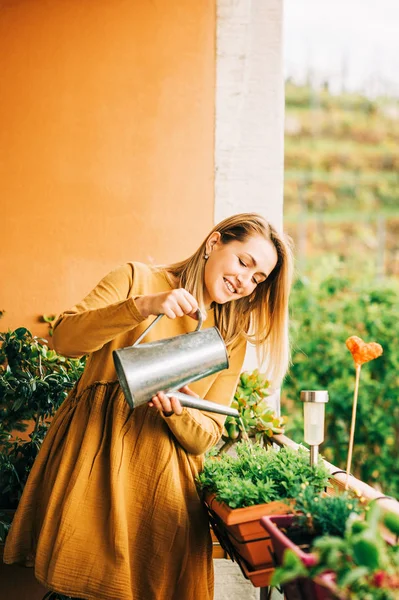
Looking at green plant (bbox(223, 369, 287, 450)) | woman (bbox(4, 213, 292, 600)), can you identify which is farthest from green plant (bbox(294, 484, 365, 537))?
green plant (bbox(223, 369, 287, 450))

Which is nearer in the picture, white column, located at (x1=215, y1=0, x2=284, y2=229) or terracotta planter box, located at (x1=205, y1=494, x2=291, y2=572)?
terracotta planter box, located at (x1=205, y1=494, x2=291, y2=572)

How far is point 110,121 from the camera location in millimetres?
2559

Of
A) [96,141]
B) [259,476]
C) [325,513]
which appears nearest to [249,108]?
[96,141]

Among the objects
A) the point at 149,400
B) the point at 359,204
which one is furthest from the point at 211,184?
the point at 359,204

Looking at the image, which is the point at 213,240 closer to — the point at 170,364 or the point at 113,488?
the point at 170,364

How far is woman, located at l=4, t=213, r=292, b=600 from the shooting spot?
58.4 inches

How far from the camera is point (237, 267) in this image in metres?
1.71

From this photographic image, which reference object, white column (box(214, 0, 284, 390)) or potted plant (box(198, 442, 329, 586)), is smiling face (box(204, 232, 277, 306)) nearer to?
potted plant (box(198, 442, 329, 586))

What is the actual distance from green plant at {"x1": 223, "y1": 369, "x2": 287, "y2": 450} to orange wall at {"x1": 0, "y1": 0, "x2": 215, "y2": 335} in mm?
578

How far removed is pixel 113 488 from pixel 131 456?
0.32 feet

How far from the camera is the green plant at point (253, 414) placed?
2.33 meters

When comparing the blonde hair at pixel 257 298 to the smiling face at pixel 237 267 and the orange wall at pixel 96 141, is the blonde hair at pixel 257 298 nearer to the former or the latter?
the smiling face at pixel 237 267

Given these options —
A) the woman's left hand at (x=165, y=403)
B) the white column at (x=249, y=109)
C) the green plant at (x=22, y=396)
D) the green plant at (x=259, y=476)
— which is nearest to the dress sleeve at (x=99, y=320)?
the woman's left hand at (x=165, y=403)

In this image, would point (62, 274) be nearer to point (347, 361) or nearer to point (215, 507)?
point (215, 507)
